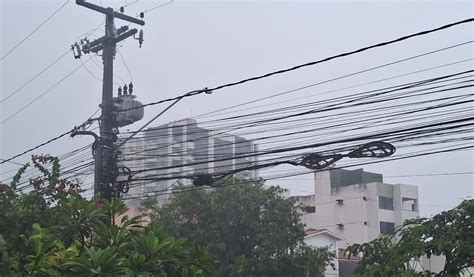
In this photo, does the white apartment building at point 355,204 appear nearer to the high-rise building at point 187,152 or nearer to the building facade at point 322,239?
the building facade at point 322,239

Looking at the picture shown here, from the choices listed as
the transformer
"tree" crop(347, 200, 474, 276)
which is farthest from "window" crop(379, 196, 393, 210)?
"tree" crop(347, 200, 474, 276)

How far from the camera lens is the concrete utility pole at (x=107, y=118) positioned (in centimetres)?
1334

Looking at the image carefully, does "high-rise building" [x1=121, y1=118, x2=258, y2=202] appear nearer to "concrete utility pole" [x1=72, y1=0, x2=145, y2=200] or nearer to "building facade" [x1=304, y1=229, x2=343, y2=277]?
"concrete utility pole" [x1=72, y1=0, x2=145, y2=200]

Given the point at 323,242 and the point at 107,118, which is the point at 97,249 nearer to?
the point at 107,118

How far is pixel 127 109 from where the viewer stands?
14.1 metres

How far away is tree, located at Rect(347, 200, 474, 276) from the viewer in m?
7.38

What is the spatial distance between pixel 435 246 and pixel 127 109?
8424 millimetres

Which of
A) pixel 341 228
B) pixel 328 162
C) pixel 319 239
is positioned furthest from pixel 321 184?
pixel 328 162

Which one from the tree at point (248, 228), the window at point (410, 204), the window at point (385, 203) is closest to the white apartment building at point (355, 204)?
the window at point (385, 203)

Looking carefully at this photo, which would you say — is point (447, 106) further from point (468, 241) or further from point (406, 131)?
point (468, 241)

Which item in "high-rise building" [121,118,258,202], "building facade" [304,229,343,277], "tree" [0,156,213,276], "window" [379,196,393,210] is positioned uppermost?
"window" [379,196,393,210]

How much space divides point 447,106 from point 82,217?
5573 mm

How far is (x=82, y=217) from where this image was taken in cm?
648

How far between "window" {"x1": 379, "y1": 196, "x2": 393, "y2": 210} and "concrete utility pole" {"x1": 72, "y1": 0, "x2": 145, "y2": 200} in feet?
111
